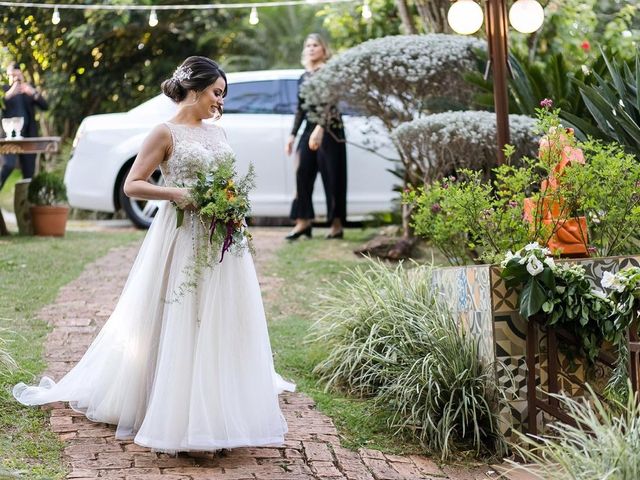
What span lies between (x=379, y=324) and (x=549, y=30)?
9.02 meters

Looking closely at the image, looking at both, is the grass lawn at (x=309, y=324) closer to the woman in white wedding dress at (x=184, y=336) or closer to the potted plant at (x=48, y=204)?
the woman in white wedding dress at (x=184, y=336)

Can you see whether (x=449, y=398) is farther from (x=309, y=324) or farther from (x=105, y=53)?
(x=105, y=53)

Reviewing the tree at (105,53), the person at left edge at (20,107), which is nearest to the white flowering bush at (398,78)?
the person at left edge at (20,107)

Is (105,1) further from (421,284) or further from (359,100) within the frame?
(421,284)

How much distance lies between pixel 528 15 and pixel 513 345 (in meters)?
3.32

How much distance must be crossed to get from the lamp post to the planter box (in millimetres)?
2079

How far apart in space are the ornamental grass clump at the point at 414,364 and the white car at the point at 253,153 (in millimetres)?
5229

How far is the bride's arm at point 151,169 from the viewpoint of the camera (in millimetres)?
5312

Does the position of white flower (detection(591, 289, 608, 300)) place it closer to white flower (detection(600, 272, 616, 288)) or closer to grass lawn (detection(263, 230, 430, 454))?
white flower (detection(600, 272, 616, 288))

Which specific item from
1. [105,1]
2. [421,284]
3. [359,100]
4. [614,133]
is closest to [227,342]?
[421,284]

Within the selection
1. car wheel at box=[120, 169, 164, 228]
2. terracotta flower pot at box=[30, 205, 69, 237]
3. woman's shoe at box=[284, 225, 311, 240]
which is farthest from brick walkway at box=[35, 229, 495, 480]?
car wheel at box=[120, 169, 164, 228]

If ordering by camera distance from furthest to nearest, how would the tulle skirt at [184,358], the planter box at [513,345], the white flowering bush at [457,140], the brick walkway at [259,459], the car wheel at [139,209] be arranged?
the car wheel at [139,209] < the white flowering bush at [457,140] < the planter box at [513,345] < the tulle skirt at [184,358] < the brick walkway at [259,459]

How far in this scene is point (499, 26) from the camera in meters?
8.00

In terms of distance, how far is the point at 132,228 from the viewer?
1361cm
